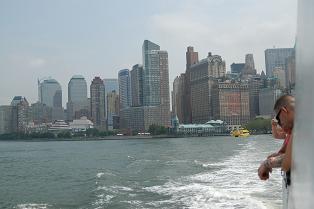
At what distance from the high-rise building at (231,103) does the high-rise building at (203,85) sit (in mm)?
3745

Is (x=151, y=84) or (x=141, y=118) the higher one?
(x=151, y=84)

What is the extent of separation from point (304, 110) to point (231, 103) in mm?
154270

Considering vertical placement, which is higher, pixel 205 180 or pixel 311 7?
pixel 311 7

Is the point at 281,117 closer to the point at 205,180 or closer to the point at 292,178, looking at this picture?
the point at 292,178

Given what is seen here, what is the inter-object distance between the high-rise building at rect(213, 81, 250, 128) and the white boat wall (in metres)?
151

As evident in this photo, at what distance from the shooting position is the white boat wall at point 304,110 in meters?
1.55

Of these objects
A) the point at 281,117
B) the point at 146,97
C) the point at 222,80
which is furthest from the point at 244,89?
the point at 281,117

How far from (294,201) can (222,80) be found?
160 metres

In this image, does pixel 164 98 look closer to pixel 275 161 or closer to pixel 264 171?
pixel 264 171

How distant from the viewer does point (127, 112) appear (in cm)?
18438

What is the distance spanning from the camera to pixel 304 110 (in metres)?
1.65

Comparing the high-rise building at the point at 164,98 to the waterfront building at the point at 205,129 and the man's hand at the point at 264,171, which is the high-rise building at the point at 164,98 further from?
the man's hand at the point at 264,171

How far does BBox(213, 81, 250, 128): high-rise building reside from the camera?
15338cm

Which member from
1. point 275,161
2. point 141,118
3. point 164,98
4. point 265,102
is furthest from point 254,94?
point 275,161
